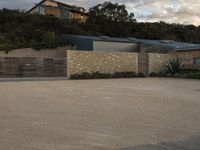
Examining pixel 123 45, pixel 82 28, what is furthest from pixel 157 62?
pixel 82 28

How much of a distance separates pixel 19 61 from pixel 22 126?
28.7m

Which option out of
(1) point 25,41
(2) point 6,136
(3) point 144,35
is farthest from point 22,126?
(3) point 144,35

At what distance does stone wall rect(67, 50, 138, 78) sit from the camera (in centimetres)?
3291

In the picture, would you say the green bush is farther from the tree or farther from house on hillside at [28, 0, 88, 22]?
house on hillside at [28, 0, 88, 22]

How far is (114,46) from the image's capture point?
51844 millimetres

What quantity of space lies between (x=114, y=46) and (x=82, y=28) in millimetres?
21209

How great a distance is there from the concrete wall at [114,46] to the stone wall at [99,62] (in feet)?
42.3

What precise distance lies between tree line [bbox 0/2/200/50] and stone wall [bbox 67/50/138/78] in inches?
735

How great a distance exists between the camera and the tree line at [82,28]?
5591cm

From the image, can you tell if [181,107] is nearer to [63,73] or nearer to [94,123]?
[94,123]

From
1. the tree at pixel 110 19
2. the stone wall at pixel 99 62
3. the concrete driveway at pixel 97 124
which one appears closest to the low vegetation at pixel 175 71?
the stone wall at pixel 99 62

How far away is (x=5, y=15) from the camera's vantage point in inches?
2837

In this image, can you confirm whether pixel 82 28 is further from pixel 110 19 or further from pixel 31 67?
pixel 31 67

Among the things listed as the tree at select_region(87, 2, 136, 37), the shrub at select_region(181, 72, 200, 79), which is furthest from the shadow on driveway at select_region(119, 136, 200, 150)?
the tree at select_region(87, 2, 136, 37)
